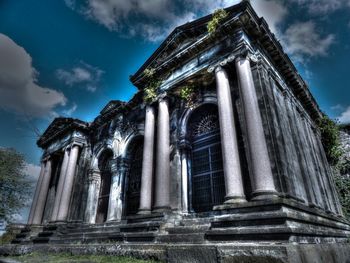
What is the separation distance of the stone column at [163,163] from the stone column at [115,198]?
12.4 feet

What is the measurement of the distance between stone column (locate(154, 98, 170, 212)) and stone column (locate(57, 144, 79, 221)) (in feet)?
23.0

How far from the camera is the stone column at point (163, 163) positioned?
7.66 meters

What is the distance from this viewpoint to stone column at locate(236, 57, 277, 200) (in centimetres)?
545

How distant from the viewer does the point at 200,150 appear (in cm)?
870

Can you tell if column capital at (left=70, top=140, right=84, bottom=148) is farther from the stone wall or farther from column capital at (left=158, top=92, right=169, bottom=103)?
the stone wall

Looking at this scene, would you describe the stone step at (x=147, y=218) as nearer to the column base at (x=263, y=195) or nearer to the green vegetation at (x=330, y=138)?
the column base at (x=263, y=195)

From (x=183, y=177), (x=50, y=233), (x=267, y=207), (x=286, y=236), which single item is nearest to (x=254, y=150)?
(x=267, y=207)

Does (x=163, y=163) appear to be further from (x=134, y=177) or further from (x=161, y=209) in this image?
(x=134, y=177)

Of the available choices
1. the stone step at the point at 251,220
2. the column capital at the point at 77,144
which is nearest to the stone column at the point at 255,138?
the stone step at the point at 251,220

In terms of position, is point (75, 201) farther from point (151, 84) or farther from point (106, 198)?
point (151, 84)

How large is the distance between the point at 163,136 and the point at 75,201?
7.62 metres

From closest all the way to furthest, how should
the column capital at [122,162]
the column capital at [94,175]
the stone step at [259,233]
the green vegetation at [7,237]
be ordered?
1. the stone step at [259,233]
2. the column capital at [122,162]
3. the column capital at [94,175]
4. the green vegetation at [7,237]

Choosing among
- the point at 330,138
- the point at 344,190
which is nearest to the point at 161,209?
the point at 344,190

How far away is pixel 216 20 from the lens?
8008 millimetres
